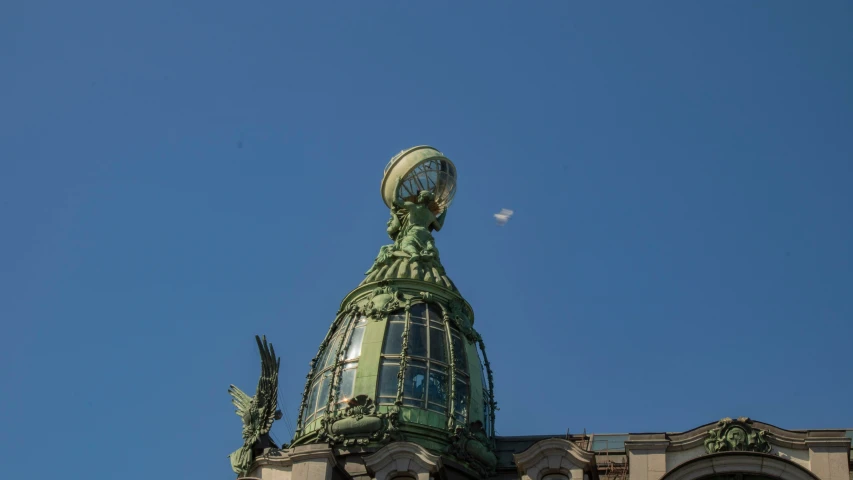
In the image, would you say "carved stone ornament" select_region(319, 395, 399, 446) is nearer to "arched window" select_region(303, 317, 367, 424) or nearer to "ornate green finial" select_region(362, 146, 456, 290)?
"arched window" select_region(303, 317, 367, 424)

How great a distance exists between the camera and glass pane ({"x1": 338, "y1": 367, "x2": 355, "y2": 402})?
60.7m

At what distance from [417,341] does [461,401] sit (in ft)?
9.71

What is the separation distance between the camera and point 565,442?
5366 cm

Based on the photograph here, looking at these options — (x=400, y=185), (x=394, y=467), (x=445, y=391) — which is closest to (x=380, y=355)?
(x=445, y=391)

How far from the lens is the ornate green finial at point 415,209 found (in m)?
66.4

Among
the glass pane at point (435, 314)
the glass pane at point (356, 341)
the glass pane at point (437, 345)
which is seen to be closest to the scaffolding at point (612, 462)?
the glass pane at point (437, 345)

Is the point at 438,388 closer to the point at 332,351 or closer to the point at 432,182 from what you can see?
the point at 332,351

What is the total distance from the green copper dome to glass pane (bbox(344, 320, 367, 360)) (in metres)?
0.05

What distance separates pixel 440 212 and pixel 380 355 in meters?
12.5

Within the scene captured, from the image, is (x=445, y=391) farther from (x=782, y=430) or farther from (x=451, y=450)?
(x=782, y=430)

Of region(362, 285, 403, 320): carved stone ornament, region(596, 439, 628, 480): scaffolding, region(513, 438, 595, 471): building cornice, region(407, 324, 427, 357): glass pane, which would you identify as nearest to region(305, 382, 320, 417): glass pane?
region(362, 285, 403, 320): carved stone ornament

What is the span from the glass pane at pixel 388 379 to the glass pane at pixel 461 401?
8.19ft

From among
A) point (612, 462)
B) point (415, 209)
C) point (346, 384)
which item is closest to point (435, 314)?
point (346, 384)

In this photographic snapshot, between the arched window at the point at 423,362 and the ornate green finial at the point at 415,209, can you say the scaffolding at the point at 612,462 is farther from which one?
the ornate green finial at the point at 415,209
